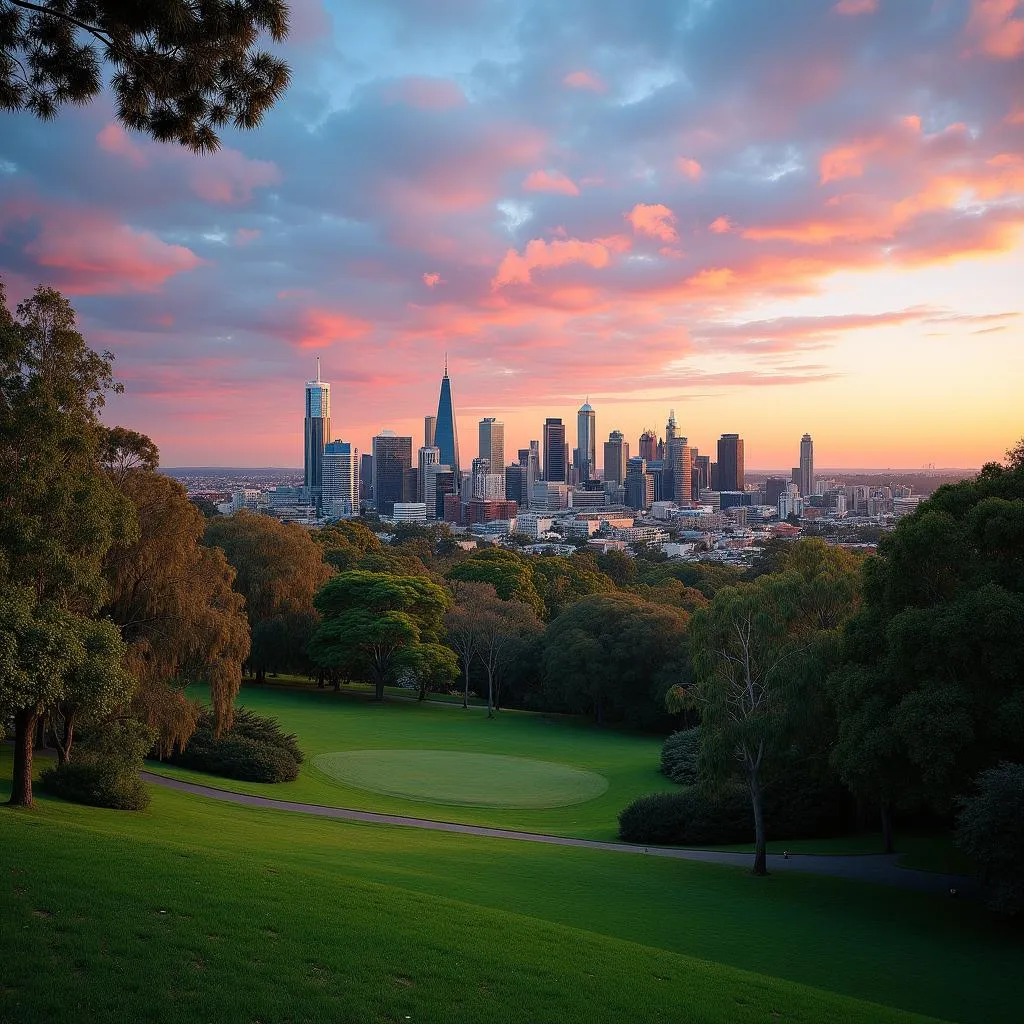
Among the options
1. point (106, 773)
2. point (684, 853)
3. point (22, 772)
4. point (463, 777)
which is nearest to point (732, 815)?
point (684, 853)

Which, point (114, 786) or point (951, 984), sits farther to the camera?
point (114, 786)

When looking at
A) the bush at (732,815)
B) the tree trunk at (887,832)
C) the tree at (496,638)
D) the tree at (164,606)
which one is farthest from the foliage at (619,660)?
the tree at (164,606)

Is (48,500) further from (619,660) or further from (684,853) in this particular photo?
(619,660)

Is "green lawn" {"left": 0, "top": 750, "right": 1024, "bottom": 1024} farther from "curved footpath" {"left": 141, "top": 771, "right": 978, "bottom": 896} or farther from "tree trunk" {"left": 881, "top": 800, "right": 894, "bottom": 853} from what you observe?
"tree trunk" {"left": 881, "top": 800, "right": 894, "bottom": 853}

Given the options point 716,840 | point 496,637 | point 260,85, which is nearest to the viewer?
point 260,85

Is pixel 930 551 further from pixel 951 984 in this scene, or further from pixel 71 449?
pixel 71 449

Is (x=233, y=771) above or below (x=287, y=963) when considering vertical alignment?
below

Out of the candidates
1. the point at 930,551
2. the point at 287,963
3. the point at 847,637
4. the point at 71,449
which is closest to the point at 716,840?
the point at 847,637

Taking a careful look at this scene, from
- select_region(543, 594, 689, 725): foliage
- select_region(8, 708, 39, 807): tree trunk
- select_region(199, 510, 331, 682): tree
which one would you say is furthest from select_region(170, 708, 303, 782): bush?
select_region(199, 510, 331, 682): tree
